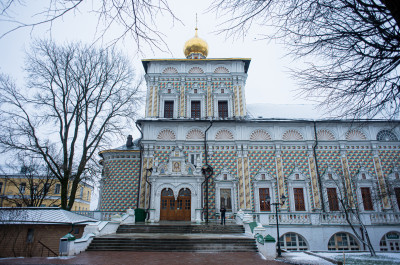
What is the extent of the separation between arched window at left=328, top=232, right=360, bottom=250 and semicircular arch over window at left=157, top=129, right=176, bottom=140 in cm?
1146

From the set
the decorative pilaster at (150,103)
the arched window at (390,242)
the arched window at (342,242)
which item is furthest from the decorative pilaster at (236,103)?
the arched window at (390,242)

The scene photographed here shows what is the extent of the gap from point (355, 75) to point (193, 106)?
15135 millimetres

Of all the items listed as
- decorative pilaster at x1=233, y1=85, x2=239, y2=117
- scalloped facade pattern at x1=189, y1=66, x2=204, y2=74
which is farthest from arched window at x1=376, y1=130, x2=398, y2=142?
scalloped facade pattern at x1=189, y1=66, x2=204, y2=74

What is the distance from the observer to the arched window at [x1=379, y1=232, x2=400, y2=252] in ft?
46.5

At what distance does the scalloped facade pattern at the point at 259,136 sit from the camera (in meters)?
18.0

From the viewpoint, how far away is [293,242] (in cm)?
1421

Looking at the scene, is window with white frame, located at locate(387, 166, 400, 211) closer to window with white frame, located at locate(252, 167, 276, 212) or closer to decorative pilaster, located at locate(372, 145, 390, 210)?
decorative pilaster, located at locate(372, 145, 390, 210)

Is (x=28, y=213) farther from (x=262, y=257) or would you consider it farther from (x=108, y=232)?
(x=262, y=257)

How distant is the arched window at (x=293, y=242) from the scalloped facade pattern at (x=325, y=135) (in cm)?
721

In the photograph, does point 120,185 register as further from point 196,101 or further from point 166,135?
point 196,101

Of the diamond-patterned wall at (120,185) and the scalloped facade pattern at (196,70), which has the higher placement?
the scalloped facade pattern at (196,70)

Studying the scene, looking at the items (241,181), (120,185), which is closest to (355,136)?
(241,181)

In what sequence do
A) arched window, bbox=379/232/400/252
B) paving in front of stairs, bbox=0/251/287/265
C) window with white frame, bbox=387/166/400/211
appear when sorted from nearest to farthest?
paving in front of stairs, bbox=0/251/287/265
arched window, bbox=379/232/400/252
window with white frame, bbox=387/166/400/211

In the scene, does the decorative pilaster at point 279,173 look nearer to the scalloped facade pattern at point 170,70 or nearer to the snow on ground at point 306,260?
the snow on ground at point 306,260
